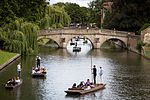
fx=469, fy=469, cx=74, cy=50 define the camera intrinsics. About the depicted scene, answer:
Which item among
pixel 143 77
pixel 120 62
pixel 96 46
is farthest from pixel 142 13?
pixel 143 77

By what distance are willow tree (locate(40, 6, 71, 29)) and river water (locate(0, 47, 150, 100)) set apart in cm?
3144

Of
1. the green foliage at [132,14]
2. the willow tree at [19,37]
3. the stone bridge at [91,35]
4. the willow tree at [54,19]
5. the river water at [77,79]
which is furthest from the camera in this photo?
the willow tree at [54,19]

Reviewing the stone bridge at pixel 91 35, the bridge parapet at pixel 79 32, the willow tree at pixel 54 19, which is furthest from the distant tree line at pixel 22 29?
the willow tree at pixel 54 19

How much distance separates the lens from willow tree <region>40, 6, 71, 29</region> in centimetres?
10388

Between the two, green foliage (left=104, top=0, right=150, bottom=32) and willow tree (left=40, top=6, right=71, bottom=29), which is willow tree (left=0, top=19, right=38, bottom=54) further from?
green foliage (left=104, top=0, right=150, bottom=32)

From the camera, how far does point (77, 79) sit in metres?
49.8

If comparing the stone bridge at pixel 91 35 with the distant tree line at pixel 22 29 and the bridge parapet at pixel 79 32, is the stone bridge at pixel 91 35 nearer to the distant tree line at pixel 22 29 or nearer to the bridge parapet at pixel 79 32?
the bridge parapet at pixel 79 32

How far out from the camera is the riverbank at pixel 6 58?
186 feet

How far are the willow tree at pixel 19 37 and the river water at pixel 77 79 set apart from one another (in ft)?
6.82

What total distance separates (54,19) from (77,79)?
6286cm

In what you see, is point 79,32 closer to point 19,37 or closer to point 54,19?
point 54,19

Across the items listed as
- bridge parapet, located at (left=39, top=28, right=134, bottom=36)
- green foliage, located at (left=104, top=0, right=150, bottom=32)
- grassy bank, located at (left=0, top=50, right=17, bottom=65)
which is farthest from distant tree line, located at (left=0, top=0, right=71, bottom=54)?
green foliage, located at (left=104, top=0, right=150, bottom=32)

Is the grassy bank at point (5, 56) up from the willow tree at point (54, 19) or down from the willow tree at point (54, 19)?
down

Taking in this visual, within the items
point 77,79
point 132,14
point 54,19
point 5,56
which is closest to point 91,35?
point 132,14
